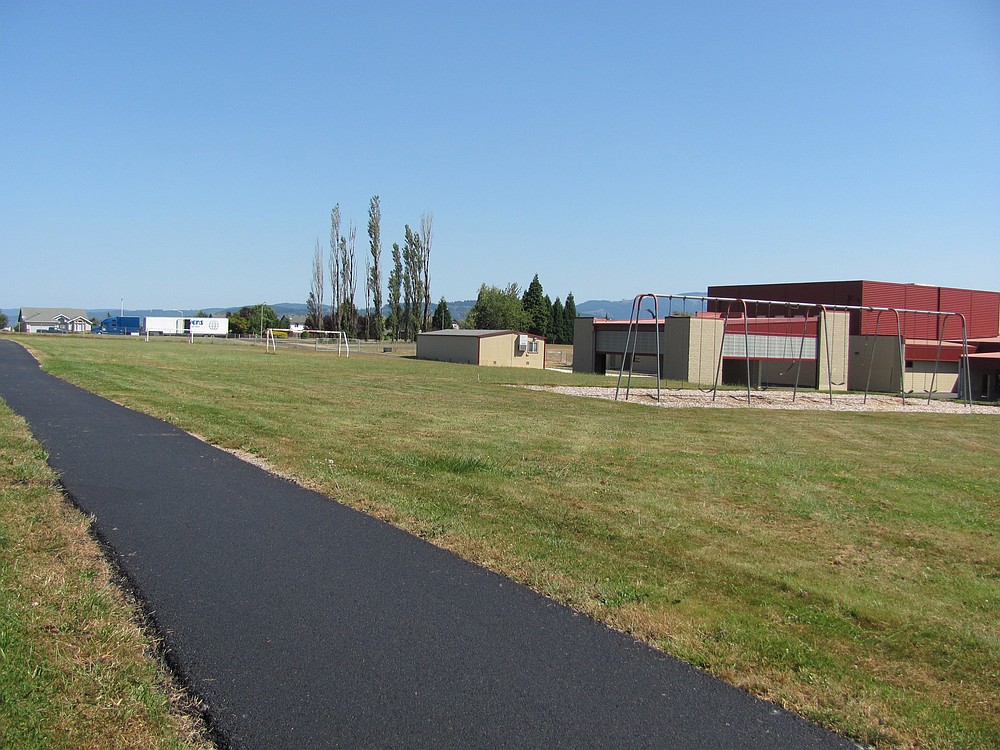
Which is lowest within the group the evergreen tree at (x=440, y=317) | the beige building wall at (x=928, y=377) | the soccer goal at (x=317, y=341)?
the beige building wall at (x=928, y=377)

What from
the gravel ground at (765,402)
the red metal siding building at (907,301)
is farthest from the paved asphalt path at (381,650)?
the red metal siding building at (907,301)

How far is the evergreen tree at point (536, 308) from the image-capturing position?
355ft

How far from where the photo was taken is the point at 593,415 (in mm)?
18625

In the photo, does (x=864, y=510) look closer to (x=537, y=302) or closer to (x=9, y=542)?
(x=9, y=542)

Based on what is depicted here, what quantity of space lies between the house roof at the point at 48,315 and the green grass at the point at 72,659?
185437 millimetres

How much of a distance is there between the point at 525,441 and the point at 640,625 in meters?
8.07

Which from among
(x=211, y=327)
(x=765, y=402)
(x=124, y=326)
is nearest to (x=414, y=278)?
(x=211, y=327)

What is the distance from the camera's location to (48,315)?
17638 cm

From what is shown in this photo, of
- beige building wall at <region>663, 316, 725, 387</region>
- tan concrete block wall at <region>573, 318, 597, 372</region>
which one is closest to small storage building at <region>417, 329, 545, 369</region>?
tan concrete block wall at <region>573, 318, 597, 372</region>

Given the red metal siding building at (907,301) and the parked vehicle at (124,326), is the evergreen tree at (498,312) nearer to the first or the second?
the red metal siding building at (907,301)

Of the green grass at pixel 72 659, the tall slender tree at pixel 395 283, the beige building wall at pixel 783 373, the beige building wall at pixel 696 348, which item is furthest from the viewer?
the tall slender tree at pixel 395 283


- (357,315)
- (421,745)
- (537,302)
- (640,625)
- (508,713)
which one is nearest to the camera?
(421,745)

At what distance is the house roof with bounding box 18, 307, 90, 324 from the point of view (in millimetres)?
171613

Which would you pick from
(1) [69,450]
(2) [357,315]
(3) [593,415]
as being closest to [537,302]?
(2) [357,315]
